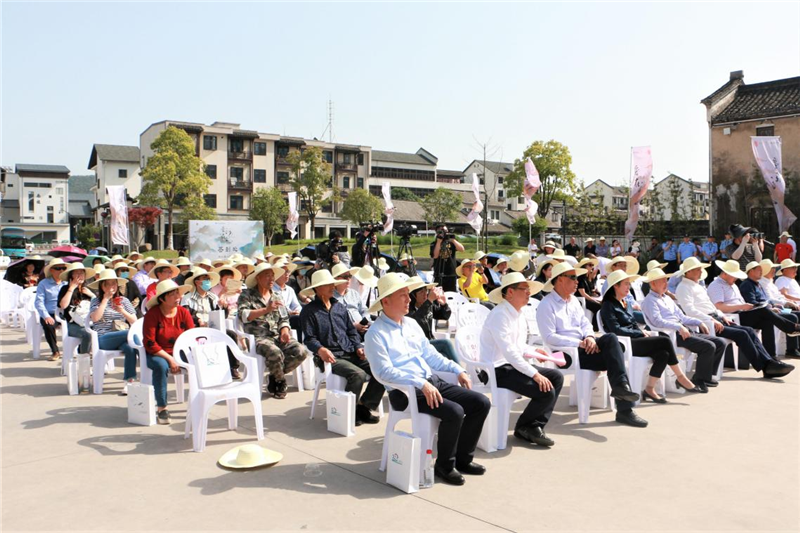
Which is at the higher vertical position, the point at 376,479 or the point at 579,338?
the point at 579,338

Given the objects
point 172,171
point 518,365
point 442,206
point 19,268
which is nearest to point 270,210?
point 172,171

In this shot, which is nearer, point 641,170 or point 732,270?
point 732,270

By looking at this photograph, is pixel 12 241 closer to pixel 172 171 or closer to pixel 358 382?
pixel 172 171

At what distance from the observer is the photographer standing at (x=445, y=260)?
10.5 meters

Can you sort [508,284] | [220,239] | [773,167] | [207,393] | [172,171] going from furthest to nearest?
1. [172,171]
2. [220,239]
3. [773,167]
4. [508,284]
5. [207,393]

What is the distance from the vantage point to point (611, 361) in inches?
223

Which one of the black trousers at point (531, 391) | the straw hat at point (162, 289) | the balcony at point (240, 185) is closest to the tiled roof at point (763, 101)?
the black trousers at point (531, 391)

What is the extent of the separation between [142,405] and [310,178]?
45.2m

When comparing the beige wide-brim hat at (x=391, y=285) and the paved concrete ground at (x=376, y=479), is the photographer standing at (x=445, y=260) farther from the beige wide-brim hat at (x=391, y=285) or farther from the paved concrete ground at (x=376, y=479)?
the beige wide-brim hat at (x=391, y=285)

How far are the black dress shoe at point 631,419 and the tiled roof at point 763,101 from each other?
70.8 feet

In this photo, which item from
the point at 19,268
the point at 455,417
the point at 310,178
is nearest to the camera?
the point at 455,417

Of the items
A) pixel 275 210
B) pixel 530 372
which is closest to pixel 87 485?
pixel 530 372

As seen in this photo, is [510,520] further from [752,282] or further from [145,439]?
[752,282]

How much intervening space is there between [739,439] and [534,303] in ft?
12.5
